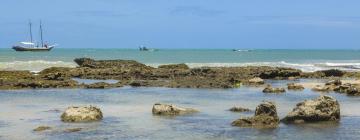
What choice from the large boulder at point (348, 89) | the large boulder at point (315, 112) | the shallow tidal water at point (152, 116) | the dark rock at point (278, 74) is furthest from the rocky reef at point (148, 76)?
the large boulder at point (315, 112)

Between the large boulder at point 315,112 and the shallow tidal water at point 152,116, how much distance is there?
507 mm

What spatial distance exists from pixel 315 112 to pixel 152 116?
541 centimetres

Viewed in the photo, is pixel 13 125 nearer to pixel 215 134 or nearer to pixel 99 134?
pixel 99 134

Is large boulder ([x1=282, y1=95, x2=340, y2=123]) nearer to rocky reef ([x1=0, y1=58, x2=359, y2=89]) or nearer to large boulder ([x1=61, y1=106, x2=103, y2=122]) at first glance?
large boulder ([x1=61, y1=106, x2=103, y2=122])

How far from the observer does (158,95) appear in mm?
29672

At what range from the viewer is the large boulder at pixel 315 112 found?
1880cm

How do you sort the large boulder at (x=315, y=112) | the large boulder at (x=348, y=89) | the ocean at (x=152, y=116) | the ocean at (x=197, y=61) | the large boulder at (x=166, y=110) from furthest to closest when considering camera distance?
the ocean at (x=197, y=61)
the large boulder at (x=348, y=89)
the large boulder at (x=166, y=110)
the large boulder at (x=315, y=112)
the ocean at (x=152, y=116)

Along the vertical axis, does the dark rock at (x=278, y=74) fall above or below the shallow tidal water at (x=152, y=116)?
above

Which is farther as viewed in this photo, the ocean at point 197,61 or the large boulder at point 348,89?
the ocean at point 197,61

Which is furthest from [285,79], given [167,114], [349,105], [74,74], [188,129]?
[188,129]

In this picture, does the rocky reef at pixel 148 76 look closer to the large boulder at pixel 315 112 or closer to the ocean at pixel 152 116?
the ocean at pixel 152 116

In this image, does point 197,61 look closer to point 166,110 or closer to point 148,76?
point 148,76

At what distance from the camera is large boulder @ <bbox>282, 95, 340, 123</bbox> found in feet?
61.7

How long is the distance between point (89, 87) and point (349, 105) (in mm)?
15540
